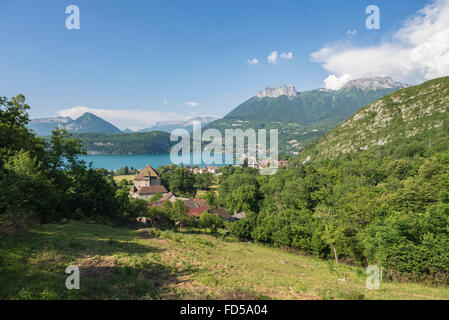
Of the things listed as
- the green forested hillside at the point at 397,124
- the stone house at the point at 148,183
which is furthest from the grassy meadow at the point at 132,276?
the green forested hillside at the point at 397,124

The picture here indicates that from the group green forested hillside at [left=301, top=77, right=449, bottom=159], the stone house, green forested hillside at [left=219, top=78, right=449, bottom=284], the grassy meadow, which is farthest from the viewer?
green forested hillside at [left=301, top=77, right=449, bottom=159]

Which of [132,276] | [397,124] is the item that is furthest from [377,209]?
[397,124]

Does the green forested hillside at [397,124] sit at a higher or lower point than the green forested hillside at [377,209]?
higher

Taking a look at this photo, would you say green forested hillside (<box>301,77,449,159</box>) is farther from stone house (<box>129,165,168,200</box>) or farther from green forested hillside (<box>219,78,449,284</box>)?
stone house (<box>129,165,168,200</box>)

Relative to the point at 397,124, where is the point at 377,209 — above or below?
below

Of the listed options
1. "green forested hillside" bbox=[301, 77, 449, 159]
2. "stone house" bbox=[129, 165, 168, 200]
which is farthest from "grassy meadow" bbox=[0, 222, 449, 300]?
"green forested hillside" bbox=[301, 77, 449, 159]

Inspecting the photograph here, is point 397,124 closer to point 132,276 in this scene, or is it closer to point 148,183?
point 148,183

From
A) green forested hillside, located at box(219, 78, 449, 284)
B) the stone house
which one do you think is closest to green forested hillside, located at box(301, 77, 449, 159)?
green forested hillside, located at box(219, 78, 449, 284)

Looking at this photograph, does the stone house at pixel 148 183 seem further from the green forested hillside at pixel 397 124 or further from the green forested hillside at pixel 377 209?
the green forested hillside at pixel 397 124

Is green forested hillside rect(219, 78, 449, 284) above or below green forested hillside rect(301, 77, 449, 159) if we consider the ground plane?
below

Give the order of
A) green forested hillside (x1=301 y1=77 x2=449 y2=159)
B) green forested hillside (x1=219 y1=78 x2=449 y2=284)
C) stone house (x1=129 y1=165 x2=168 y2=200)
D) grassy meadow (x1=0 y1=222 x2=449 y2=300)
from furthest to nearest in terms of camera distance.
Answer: green forested hillside (x1=301 y1=77 x2=449 y2=159)
stone house (x1=129 y1=165 x2=168 y2=200)
green forested hillside (x1=219 y1=78 x2=449 y2=284)
grassy meadow (x1=0 y1=222 x2=449 y2=300)

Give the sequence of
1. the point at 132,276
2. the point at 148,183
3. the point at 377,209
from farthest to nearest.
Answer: the point at 148,183
the point at 377,209
the point at 132,276

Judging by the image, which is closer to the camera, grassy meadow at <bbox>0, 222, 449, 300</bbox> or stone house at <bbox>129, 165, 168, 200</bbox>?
grassy meadow at <bbox>0, 222, 449, 300</bbox>
